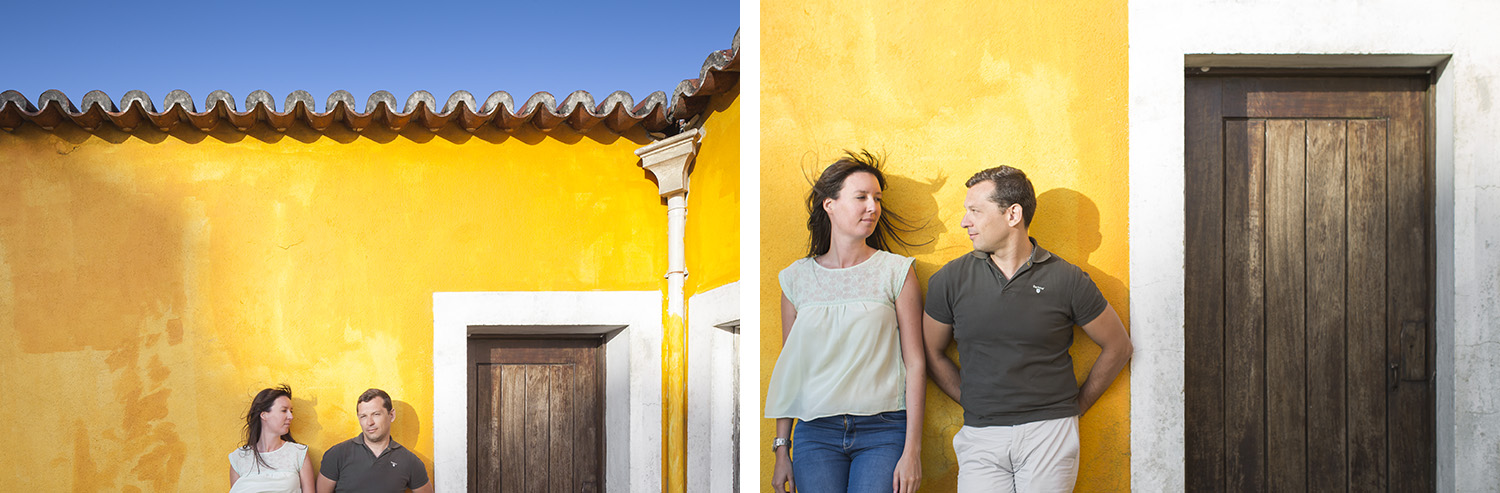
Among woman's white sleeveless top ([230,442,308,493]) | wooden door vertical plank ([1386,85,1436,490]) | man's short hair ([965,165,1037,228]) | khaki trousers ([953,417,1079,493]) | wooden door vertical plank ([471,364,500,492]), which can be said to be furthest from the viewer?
wooden door vertical plank ([471,364,500,492])

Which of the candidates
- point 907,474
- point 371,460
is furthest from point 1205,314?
point 371,460

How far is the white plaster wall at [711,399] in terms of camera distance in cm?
567

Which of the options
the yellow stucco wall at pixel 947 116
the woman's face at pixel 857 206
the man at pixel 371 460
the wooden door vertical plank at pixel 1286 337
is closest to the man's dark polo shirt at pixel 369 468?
the man at pixel 371 460

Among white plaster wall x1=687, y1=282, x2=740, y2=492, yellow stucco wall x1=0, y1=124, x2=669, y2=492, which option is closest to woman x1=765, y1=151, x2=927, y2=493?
white plaster wall x1=687, y1=282, x2=740, y2=492

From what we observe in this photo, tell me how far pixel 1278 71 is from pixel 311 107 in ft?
14.6

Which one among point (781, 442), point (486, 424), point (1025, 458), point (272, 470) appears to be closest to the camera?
point (1025, 458)

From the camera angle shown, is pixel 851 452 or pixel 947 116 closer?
pixel 851 452

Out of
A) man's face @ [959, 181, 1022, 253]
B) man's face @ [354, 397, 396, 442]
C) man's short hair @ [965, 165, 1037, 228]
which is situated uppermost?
man's short hair @ [965, 165, 1037, 228]

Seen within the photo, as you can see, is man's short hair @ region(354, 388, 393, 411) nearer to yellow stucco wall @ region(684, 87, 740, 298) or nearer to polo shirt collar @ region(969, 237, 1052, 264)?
yellow stucco wall @ region(684, 87, 740, 298)

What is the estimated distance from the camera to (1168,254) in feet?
11.5

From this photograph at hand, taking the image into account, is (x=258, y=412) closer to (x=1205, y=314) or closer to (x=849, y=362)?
(x=849, y=362)

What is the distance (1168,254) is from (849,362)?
108cm

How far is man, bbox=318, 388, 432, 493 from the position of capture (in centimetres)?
572

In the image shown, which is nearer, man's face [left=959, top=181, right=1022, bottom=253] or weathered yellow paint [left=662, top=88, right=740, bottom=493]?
man's face [left=959, top=181, right=1022, bottom=253]
